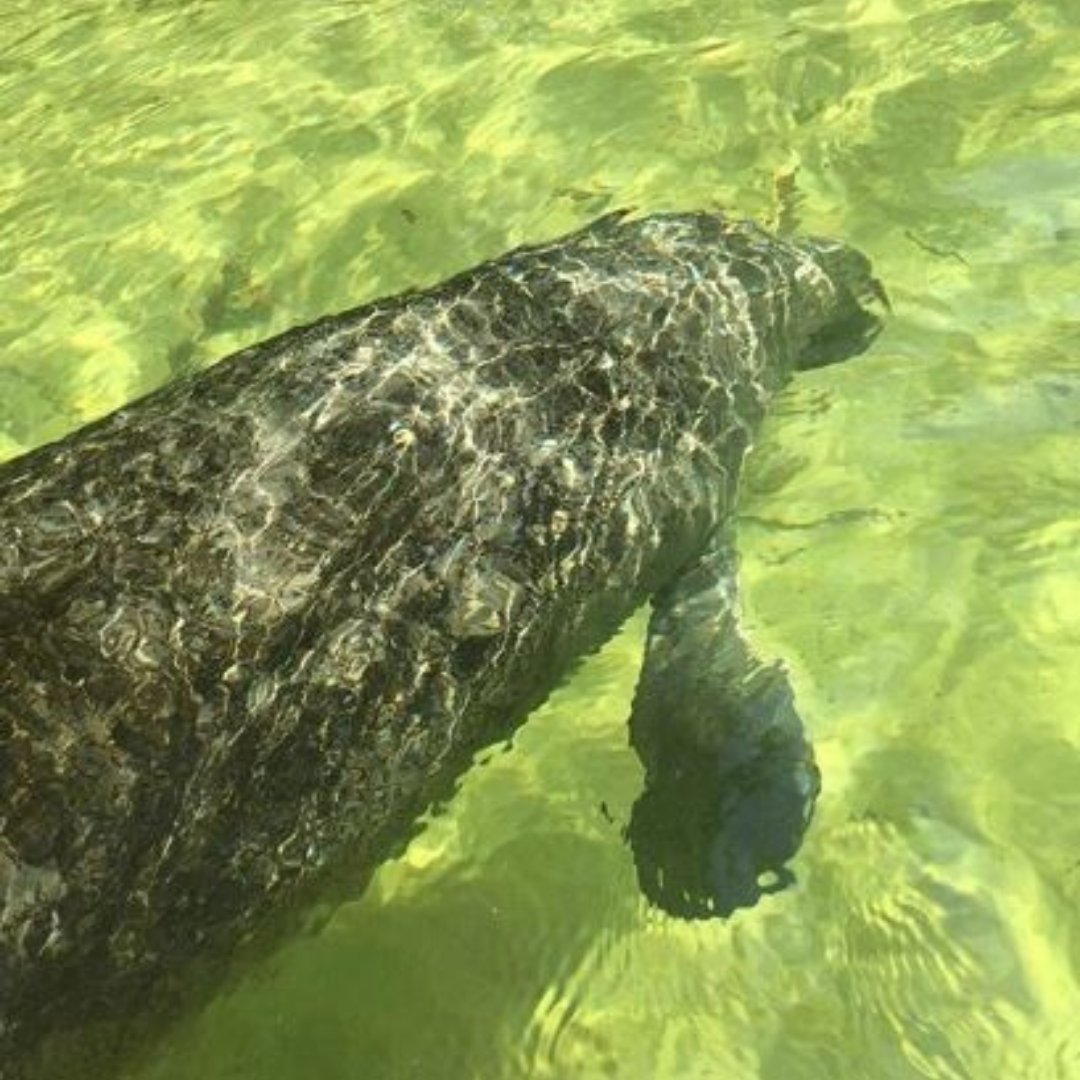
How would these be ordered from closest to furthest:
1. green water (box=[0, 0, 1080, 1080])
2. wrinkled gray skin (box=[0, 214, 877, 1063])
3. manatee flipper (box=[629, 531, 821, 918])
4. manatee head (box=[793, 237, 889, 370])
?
wrinkled gray skin (box=[0, 214, 877, 1063]) < green water (box=[0, 0, 1080, 1080]) < manatee flipper (box=[629, 531, 821, 918]) < manatee head (box=[793, 237, 889, 370])

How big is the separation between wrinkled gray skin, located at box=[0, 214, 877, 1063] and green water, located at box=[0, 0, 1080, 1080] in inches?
11.9

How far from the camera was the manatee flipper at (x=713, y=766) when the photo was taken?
187 inches

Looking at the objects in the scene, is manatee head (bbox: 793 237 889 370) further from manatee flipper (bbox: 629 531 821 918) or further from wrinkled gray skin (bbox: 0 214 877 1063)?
manatee flipper (bbox: 629 531 821 918)

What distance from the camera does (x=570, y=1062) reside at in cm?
453

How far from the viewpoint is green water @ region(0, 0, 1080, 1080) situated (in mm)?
4602

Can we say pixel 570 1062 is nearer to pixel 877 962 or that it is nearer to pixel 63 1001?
pixel 877 962

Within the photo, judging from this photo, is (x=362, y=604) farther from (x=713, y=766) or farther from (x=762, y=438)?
(x=762, y=438)

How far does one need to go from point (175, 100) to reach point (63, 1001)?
723 centimetres

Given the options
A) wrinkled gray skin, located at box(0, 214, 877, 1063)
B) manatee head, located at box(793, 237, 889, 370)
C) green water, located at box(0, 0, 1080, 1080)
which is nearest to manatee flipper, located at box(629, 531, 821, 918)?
wrinkled gray skin, located at box(0, 214, 877, 1063)

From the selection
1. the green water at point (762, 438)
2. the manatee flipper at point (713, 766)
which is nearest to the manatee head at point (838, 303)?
the green water at point (762, 438)

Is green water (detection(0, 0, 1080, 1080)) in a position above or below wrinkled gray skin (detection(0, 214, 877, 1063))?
below

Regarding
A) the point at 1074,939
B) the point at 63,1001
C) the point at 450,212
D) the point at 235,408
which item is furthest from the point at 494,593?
the point at 450,212

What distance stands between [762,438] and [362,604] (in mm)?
2494

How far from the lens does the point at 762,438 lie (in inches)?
250
